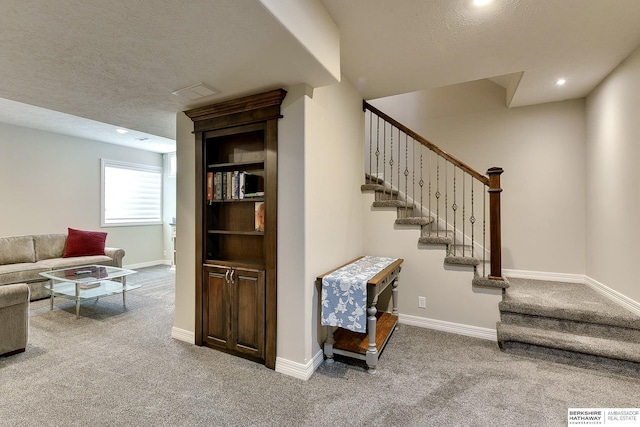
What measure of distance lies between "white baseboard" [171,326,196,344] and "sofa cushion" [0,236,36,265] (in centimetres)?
329

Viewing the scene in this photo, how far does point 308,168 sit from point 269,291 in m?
1.05

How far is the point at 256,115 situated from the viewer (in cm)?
242

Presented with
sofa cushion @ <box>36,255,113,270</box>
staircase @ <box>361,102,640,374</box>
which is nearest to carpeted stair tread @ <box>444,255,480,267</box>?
staircase @ <box>361,102,640,374</box>

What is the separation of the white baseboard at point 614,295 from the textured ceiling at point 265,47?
7.18ft

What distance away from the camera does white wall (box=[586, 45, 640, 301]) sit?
8.20ft

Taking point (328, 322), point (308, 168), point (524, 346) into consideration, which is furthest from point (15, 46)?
point (524, 346)

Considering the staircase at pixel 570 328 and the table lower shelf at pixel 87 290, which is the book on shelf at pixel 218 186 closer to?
the table lower shelf at pixel 87 290

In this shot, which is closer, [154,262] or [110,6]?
[110,6]

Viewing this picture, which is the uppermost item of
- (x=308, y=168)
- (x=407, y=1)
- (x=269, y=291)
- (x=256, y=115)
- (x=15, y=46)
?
(x=407, y=1)

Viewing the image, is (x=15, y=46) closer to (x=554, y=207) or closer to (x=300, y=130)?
(x=300, y=130)

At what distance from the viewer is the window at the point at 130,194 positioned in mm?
5691

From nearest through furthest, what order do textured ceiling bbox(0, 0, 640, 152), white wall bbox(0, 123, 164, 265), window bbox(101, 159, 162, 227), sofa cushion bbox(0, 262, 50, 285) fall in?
textured ceiling bbox(0, 0, 640, 152) → sofa cushion bbox(0, 262, 50, 285) → white wall bbox(0, 123, 164, 265) → window bbox(101, 159, 162, 227)

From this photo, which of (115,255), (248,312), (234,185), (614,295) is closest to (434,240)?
(614,295)

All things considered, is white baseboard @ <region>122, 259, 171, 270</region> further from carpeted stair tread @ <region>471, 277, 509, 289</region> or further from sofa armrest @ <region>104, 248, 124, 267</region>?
carpeted stair tread @ <region>471, 277, 509, 289</region>
